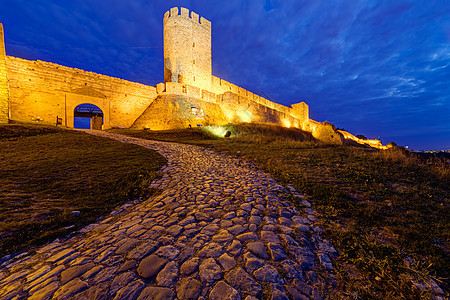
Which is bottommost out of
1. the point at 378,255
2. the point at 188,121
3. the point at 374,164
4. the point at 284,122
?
the point at 378,255

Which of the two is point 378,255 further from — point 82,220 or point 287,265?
point 82,220

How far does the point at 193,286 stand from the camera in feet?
5.59

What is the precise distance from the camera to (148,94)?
27297mm

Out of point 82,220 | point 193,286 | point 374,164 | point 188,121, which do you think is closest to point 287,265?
point 193,286

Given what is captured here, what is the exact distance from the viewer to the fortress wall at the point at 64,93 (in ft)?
60.6

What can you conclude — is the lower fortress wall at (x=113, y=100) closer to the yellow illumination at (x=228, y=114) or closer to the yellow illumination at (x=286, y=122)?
the yellow illumination at (x=228, y=114)

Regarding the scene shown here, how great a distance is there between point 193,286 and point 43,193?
517 cm

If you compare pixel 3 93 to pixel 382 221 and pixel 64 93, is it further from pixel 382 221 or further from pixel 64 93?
pixel 382 221

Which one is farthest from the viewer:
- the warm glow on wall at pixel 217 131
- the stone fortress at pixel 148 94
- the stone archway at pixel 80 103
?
the stone archway at pixel 80 103

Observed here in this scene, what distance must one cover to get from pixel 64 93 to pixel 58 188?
23.6 metres

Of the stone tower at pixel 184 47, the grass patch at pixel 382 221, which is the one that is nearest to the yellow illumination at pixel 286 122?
the stone tower at pixel 184 47

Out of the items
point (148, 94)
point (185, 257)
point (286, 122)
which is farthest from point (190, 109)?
point (286, 122)

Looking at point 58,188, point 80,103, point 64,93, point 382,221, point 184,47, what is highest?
point 184,47

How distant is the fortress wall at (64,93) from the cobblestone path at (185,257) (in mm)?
25339
